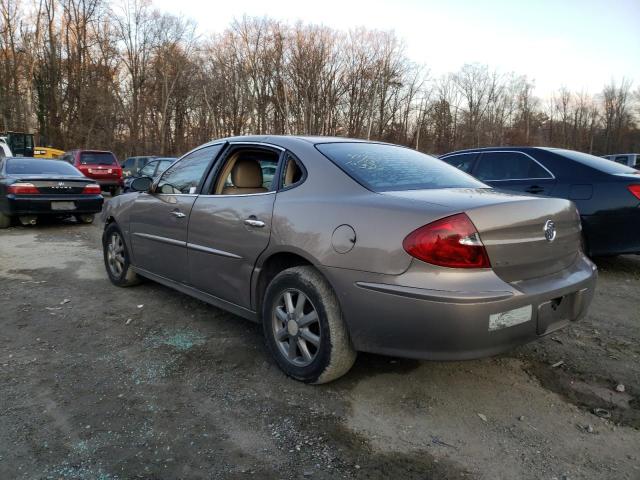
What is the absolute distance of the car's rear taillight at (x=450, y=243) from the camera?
227 centimetres

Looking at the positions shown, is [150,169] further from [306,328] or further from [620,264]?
[306,328]

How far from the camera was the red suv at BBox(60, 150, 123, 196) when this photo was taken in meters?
15.9

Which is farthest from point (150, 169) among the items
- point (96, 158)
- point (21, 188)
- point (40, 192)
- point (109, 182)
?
point (21, 188)

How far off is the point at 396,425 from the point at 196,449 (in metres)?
1.02

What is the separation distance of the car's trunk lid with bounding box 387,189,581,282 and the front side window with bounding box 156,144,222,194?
193cm

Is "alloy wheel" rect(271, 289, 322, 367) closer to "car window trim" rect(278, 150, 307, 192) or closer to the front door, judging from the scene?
the front door

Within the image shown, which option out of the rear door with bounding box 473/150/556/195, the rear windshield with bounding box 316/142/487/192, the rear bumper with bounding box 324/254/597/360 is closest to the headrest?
the rear windshield with bounding box 316/142/487/192

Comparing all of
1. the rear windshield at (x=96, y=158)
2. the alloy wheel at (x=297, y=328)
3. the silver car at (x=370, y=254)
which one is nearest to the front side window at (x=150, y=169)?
the rear windshield at (x=96, y=158)

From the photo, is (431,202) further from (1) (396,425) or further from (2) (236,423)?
(2) (236,423)

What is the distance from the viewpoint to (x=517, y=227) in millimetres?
2439

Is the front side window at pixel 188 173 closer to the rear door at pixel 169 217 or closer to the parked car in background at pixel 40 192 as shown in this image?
the rear door at pixel 169 217

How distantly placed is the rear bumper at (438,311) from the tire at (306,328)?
0.34 ft

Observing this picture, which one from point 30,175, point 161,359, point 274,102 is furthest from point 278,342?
point 274,102

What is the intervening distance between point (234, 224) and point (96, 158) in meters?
15.1
